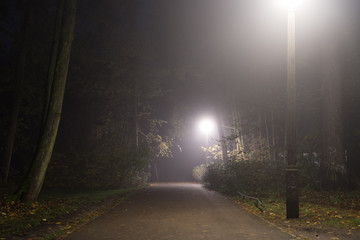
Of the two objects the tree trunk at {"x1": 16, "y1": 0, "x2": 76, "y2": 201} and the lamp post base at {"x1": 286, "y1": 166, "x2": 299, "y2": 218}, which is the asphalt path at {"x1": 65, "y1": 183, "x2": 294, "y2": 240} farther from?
the tree trunk at {"x1": 16, "y1": 0, "x2": 76, "y2": 201}

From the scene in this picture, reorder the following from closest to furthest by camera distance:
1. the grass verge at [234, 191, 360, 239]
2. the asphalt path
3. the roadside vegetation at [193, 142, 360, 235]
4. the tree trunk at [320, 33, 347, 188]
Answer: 1. the asphalt path
2. the grass verge at [234, 191, 360, 239]
3. the roadside vegetation at [193, 142, 360, 235]
4. the tree trunk at [320, 33, 347, 188]

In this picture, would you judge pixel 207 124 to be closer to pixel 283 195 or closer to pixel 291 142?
pixel 283 195

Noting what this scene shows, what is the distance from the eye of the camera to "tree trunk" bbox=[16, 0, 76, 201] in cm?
1517

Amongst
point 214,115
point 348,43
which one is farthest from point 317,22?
point 214,115

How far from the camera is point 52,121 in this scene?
51.9ft

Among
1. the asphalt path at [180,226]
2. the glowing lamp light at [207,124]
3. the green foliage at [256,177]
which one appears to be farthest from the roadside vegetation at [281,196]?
the glowing lamp light at [207,124]

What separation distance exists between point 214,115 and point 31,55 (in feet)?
58.9

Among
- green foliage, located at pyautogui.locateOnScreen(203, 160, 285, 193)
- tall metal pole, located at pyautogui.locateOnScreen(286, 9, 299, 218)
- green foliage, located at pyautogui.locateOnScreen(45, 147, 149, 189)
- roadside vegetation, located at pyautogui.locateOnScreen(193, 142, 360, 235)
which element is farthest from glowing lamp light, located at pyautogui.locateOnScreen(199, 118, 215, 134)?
tall metal pole, located at pyautogui.locateOnScreen(286, 9, 299, 218)

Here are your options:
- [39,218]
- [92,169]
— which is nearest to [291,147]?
[39,218]

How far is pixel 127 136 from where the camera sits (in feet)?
121

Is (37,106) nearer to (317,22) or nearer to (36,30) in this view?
(36,30)

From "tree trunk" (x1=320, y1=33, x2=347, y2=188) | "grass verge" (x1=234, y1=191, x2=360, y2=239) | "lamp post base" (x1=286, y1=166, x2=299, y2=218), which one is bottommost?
Result: "grass verge" (x1=234, y1=191, x2=360, y2=239)

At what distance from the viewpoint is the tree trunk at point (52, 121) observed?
597 inches

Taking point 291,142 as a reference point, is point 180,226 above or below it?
below
